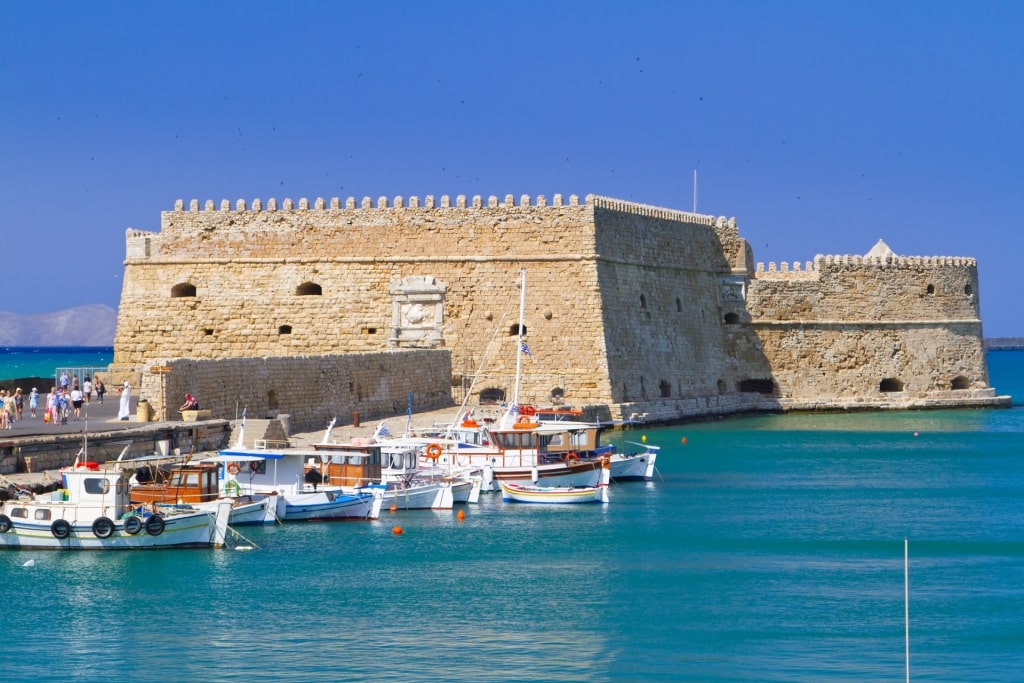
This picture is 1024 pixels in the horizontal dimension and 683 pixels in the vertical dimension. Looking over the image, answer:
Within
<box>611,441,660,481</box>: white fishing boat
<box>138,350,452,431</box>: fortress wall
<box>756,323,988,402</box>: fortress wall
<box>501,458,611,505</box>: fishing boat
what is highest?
<box>756,323,988,402</box>: fortress wall

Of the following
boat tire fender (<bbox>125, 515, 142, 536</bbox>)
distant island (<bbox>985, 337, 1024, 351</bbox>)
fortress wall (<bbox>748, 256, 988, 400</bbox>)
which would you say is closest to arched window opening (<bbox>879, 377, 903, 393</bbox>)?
fortress wall (<bbox>748, 256, 988, 400</bbox>)

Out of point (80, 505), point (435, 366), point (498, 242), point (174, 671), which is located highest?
point (498, 242)

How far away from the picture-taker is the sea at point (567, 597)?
14617 mm

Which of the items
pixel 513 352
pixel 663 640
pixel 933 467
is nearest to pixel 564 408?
pixel 513 352

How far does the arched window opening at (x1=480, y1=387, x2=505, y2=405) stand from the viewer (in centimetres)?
3303

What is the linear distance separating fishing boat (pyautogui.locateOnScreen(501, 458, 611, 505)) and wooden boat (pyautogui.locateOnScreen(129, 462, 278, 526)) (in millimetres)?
3988

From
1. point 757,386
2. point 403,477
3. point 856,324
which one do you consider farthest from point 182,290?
point 856,324

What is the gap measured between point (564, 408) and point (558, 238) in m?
4.34

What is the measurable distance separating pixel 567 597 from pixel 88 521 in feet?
17.4

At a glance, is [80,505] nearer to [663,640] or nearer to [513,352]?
[663,640]

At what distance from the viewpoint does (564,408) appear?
2983cm

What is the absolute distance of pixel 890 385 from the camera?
1601 inches

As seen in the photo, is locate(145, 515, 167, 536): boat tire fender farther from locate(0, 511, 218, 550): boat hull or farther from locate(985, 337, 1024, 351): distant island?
locate(985, 337, 1024, 351): distant island

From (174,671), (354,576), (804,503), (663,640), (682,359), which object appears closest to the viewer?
(174,671)
